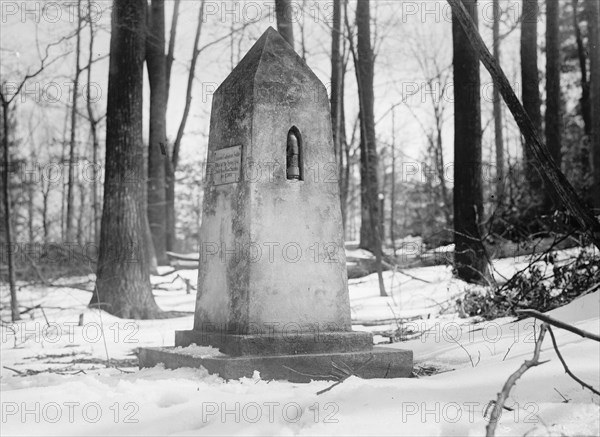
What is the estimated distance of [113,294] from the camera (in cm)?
1042

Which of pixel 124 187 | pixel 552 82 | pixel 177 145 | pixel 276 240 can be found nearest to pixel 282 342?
pixel 276 240

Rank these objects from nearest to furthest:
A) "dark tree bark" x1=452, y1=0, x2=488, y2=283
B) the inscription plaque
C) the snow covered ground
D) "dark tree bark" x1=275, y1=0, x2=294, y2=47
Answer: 1. the snow covered ground
2. the inscription plaque
3. "dark tree bark" x1=452, y1=0, x2=488, y2=283
4. "dark tree bark" x1=275, y1=0, x2=294, y2=47

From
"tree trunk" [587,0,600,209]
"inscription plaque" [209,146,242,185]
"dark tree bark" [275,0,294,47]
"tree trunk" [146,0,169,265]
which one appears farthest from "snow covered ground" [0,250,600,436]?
"tree trunk" [146,0,169,265]

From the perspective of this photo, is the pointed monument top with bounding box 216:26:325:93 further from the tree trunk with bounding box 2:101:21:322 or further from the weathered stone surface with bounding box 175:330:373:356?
the tree trunk with bounding box 2:101:21:322

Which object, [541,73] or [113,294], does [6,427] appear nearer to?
[113,294]

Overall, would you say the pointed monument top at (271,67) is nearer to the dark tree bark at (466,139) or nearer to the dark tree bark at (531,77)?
the dark tree bark at (466,139)

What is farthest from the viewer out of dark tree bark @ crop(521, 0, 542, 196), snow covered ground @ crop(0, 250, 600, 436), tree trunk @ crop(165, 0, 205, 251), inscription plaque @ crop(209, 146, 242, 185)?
tree trunk @ crop(165, 0, 205, 251)

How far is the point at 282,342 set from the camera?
5.16 metres

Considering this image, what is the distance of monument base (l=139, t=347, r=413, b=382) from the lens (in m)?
4.84

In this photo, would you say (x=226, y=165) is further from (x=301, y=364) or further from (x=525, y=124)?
(x=525, y=124)

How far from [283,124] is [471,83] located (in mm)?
6540

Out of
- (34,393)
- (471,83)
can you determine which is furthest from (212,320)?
(471,83)

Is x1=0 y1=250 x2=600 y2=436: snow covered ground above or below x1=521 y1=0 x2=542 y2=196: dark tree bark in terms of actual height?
below

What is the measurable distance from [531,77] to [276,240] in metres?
12.0
